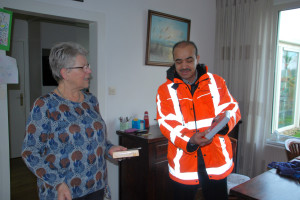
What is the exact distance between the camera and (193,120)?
1643 millimetres

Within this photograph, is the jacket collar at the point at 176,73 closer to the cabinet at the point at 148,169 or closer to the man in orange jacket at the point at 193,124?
the man in orange jacket at the point at 193,124

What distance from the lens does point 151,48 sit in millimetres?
3252

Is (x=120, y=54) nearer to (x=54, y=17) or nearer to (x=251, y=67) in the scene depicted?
(x=54, y=17)

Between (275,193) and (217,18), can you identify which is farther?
(217,18)

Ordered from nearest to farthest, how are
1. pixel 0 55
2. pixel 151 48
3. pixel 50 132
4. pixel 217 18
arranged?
pixel 50 132 → pixel 0 55 → pixel 151 48 → pixel 217 18

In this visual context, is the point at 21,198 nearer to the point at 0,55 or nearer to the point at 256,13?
the point at 0,55

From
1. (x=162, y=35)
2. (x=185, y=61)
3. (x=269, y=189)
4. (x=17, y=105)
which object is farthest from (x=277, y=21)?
(x=17, y=105)

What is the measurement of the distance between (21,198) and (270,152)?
11.6 ft

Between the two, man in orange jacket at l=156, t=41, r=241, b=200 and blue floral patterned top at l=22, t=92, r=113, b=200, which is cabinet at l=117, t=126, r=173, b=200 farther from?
blue floral patterned top at l=22, t=92, r=113, b=200

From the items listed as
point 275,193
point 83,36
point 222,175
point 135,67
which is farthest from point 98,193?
point 83,36

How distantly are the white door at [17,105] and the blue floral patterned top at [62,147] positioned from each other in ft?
13.1

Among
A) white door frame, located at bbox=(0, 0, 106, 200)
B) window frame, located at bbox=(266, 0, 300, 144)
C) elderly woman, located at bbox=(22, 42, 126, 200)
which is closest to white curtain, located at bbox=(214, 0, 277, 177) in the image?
window frame, located at bbox=(266, 0, 300, 144)

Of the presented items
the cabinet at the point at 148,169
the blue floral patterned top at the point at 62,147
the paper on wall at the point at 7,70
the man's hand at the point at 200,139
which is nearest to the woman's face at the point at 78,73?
the blue floral patterned top at the point at 62,147

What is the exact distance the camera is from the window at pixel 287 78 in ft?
11.4
